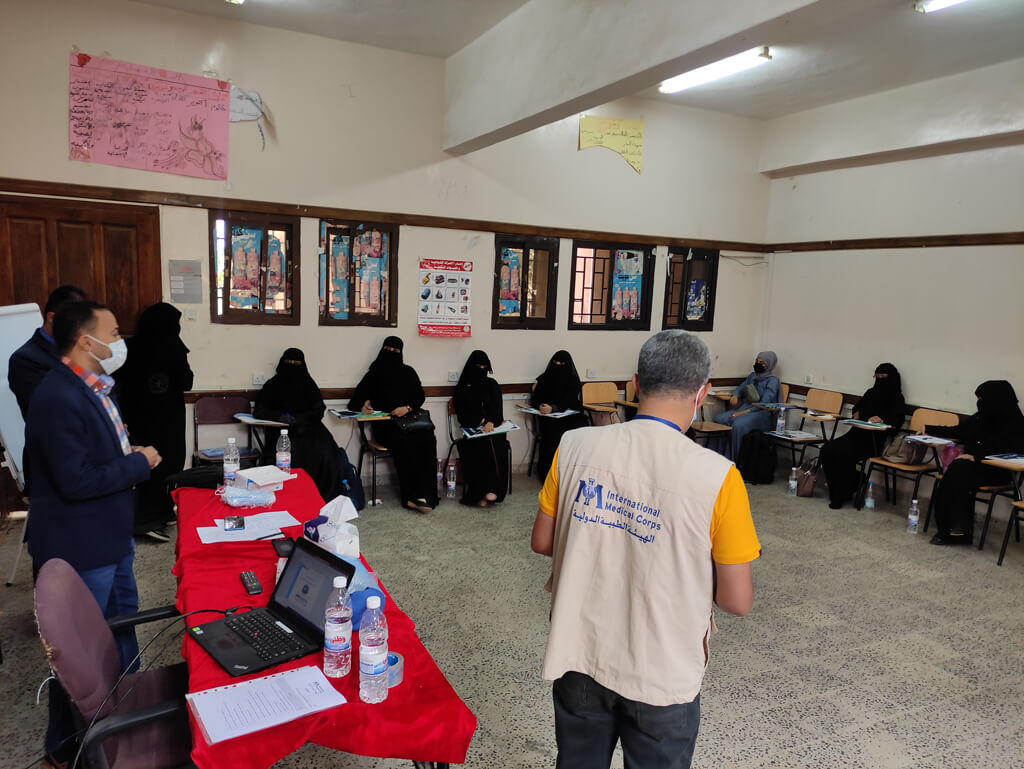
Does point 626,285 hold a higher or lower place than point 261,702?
higher

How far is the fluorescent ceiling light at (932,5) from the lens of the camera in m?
3.81

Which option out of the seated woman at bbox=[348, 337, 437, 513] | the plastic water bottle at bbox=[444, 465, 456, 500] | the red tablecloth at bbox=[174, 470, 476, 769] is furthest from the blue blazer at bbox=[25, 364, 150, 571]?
the plastic water bottle at bbox=[444, 465, 456, 500]

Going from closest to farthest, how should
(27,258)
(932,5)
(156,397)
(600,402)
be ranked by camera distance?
(932,5) < (27,258) < (156,397) < (600,402)

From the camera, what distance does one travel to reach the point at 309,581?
70.3 inches

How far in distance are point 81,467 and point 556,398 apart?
435 cm

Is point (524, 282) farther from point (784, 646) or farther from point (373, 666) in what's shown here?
point (373, 666)

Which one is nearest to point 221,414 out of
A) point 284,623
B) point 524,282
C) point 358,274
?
→ point 358,274

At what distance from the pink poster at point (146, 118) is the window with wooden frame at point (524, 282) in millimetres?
2362

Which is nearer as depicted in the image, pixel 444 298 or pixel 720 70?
pixel 720 70

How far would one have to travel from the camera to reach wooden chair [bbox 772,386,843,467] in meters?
6.13

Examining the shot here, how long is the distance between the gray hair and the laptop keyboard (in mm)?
1093

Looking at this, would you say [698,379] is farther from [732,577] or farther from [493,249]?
[493,249]

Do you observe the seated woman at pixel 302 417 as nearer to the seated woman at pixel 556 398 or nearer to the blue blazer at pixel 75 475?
the seated woman at pixel 556 398

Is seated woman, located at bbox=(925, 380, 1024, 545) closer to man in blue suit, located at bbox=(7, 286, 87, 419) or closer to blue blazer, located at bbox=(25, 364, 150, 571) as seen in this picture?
blue blazer, located at bbox=(25, 364, 150, 571)
